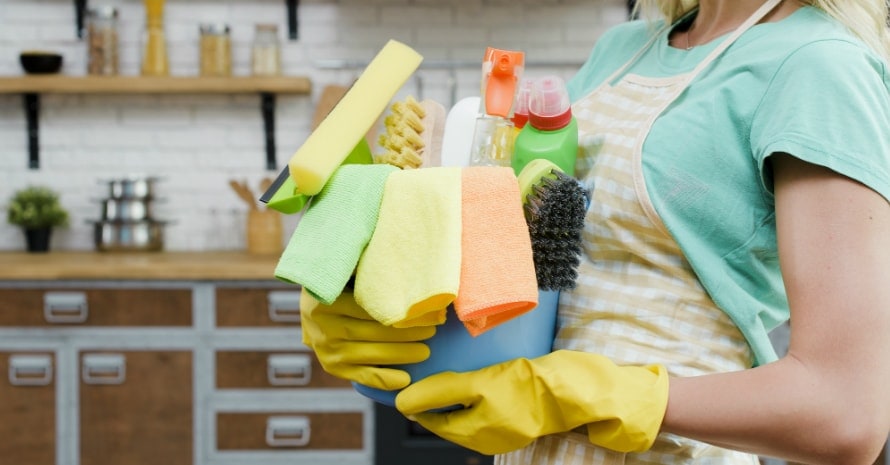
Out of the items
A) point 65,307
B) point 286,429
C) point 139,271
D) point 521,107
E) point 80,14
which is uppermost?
point 80,14

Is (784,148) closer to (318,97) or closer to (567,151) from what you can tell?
(567,151)

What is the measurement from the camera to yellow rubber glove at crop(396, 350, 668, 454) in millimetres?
735

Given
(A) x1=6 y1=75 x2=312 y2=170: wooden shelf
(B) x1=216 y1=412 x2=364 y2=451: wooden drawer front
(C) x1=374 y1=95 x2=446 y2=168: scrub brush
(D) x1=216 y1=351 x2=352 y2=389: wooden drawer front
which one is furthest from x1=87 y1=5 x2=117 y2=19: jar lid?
(C) x1=374 y1=95 x2=446 y2=168: scrub brush

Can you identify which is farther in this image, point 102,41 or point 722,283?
point 102,41

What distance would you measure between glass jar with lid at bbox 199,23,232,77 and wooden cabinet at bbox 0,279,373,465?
37.3 inches

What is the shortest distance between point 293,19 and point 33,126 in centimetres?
108

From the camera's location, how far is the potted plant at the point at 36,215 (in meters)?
3.41

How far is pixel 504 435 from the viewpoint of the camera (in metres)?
0.76

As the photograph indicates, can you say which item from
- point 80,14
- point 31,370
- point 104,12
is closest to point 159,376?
point 31,370

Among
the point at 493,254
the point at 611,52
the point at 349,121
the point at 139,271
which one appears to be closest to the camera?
the point at 493,254

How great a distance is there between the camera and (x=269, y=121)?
3.55 m

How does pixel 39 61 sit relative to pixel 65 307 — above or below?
above

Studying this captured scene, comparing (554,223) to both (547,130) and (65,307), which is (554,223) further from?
(65,307)

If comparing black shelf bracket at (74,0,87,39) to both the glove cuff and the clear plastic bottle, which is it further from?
the glove cuff
